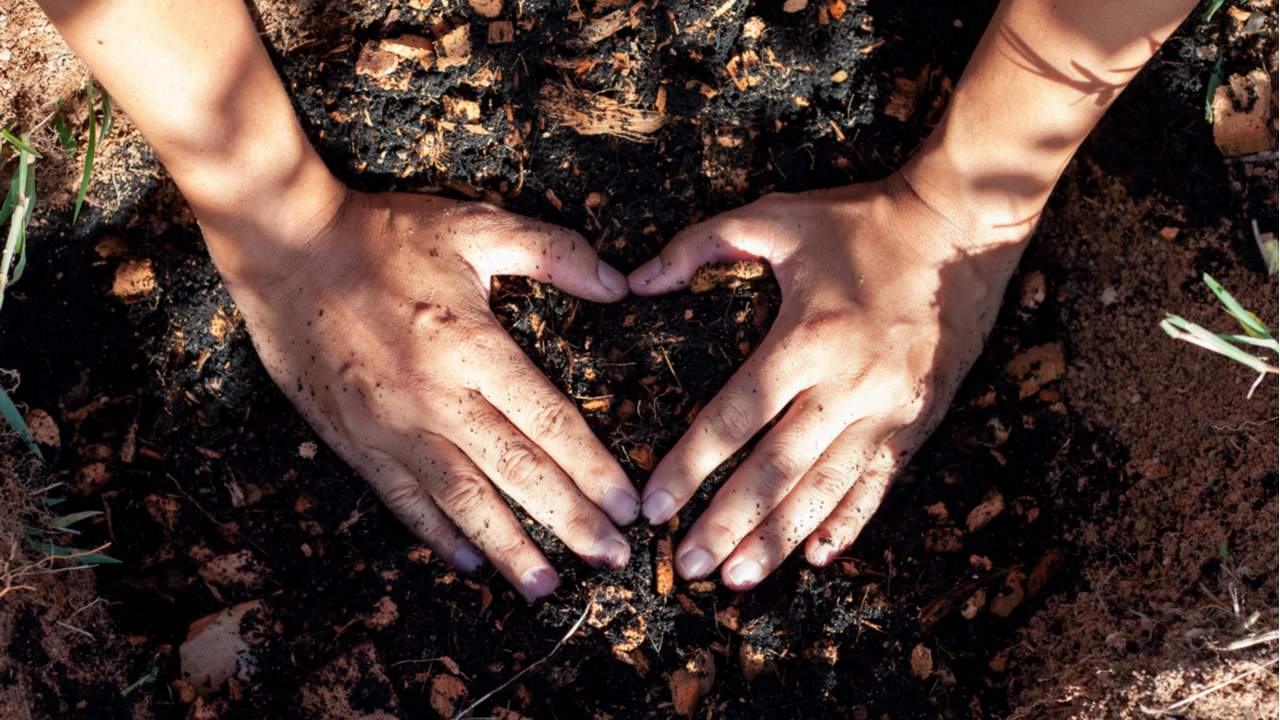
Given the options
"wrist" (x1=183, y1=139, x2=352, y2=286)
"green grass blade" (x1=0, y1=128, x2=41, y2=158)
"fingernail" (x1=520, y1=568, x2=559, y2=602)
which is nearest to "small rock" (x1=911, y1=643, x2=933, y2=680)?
"fingernail" (x1=520, y1=568, x2=559, y2=602)

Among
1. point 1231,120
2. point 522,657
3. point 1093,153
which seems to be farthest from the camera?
point 1093,153

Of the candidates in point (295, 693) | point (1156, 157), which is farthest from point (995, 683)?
point (295, 693)

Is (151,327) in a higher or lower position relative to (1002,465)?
higher

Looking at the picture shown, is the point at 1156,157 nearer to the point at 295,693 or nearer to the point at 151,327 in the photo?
the point at 295,693

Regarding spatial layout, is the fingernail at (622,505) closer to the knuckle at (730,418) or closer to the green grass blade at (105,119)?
the knuckle at (730,418)

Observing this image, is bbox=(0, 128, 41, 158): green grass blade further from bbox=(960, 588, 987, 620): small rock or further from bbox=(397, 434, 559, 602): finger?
bbox=(960, 588, 987, 620): small rock

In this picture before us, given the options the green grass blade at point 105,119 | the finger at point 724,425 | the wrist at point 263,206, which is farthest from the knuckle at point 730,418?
the green grass blade at point 105,119

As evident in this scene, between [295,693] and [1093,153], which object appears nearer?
[295,693]
